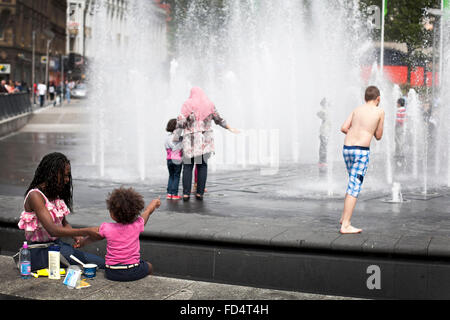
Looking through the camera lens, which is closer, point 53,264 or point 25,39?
point 53,264

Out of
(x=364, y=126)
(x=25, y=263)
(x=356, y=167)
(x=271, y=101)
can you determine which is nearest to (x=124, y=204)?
(x=25, y=263)

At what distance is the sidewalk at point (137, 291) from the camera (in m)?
5.76

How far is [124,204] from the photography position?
5.99m

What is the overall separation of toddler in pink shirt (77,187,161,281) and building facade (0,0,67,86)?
5063 cm

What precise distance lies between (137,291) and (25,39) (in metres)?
67.9

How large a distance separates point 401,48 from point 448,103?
2604 cm

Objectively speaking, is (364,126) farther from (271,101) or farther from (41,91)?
(41,91)

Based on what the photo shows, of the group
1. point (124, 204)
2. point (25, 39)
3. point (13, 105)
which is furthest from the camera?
point (25, 39)

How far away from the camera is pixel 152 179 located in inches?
535

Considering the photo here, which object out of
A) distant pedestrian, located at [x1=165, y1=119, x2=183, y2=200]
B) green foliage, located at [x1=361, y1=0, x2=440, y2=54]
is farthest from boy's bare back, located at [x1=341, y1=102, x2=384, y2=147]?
green foliage, located at [x1=361, y1=0, x2=440, y2=54]

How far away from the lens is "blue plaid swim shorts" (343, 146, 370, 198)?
25.6ft

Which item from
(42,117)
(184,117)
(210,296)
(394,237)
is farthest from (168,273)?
(42,117)

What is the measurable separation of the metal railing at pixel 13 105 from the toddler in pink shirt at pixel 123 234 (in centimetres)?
2033

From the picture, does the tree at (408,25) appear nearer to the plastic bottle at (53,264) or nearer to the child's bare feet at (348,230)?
the child's bare feet at (348,230)
